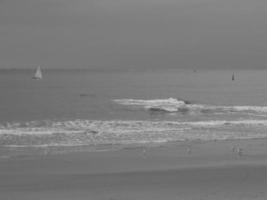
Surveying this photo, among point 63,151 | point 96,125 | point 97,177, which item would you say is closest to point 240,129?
point 96,125

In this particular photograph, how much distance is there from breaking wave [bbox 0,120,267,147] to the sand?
331cm

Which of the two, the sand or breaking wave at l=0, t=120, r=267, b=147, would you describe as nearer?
the sand

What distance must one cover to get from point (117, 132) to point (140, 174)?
496 inches

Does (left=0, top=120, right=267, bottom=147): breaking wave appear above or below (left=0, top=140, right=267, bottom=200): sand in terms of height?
above

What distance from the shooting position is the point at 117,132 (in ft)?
102

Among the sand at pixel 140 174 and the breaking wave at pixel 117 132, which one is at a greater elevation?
the breaking wave at pixel 117 132

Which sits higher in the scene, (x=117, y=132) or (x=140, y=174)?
(x=117, y=132)

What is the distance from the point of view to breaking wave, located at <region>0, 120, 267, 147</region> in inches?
1067

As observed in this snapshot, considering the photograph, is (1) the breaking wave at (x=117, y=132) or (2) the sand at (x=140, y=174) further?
(1) the breaking wave at (x=117, y=132)

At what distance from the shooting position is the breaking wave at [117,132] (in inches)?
1067

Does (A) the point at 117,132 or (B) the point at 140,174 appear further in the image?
(A) the point at 117,132

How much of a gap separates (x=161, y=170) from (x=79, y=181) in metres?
3.62

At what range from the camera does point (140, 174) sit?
18609 mm

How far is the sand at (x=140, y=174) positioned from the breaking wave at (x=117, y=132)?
3.31 m
